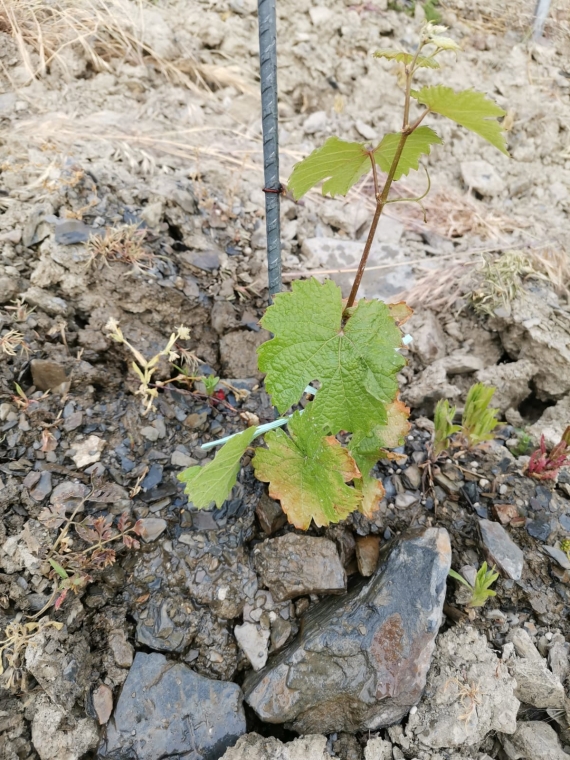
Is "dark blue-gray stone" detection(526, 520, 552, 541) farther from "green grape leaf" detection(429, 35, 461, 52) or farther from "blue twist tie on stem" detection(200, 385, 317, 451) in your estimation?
"green grape leaf" detection(429, 35, 461, 52)

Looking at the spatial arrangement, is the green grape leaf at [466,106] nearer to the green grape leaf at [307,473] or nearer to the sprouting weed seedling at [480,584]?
the green grape leaf at [307,473]

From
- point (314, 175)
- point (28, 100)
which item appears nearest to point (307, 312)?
point (314, 175)

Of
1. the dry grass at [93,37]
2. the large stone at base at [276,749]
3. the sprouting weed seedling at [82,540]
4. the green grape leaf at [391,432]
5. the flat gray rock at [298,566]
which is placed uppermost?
the dry grass at [93,37]

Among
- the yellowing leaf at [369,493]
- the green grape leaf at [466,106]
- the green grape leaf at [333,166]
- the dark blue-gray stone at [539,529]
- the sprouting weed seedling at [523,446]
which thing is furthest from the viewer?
the sprouting weed seedling at [523,446]

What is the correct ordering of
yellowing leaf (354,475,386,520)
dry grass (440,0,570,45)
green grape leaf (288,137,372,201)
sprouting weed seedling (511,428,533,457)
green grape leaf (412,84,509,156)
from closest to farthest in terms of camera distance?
green grape leaf (412,84,509,156), green grape leaf (288,137,372,201), yellowing leaf (354,475,386,520), sprouting weed seedling (511,428,533,457), dry grass (440,0,570,45)

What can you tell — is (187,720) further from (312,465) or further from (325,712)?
(312,465)

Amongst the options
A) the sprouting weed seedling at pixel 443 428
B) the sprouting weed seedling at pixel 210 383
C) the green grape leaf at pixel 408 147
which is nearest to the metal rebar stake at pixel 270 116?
the green grape leaf at pixel 408 147

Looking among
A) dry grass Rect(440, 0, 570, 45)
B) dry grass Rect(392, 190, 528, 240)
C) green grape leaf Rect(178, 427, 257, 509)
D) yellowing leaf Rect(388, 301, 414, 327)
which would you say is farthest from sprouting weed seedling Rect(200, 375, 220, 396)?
dry grass Rect(440, 0, 570, 45)
